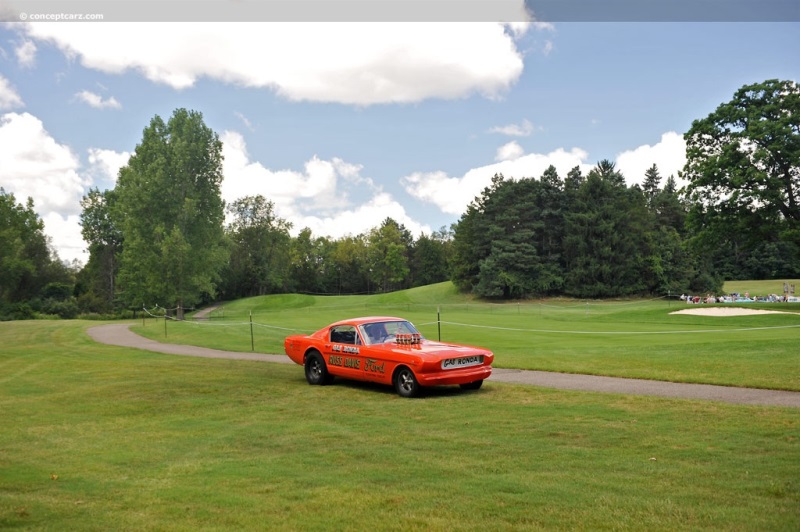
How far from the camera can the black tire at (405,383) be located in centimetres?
1205

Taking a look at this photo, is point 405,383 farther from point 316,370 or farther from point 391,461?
point 391,461

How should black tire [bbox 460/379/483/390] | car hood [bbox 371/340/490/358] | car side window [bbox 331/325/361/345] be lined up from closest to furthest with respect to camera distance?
car hood [bbox 371/340/490/358] → black tire [bbox 460/379/483/390] → car side window [bbox 331/325/361/345]

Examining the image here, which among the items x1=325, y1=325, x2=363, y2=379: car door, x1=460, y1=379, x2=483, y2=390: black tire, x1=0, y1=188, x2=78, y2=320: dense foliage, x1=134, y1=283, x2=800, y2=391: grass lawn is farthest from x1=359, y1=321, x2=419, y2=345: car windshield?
x1=0, y1=188, x2=78, y2=320: dense foliage

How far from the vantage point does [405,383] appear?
1230 cm

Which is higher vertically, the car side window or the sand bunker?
the car side window

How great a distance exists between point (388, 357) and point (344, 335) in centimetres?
164

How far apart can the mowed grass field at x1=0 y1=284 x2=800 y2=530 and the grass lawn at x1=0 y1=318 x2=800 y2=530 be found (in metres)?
0.03

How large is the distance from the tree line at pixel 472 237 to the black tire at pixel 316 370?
3307cm

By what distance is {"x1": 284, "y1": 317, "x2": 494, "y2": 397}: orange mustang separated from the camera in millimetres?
12078

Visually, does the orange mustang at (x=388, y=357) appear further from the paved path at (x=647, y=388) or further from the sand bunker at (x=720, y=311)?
the sand bunker at (x=720, y=311)

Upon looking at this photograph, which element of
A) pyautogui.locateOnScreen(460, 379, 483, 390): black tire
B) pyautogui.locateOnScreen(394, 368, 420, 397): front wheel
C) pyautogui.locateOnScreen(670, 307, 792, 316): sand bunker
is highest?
pyautogui.locateOnScreen(394, 368, 420, 397): front wheel

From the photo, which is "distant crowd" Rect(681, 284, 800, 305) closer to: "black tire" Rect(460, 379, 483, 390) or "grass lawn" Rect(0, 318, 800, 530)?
"black tire" Rect(460, 379, 483, 390)

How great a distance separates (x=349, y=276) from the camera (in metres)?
108

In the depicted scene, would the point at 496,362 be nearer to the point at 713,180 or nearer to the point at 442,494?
the point at 442,494
